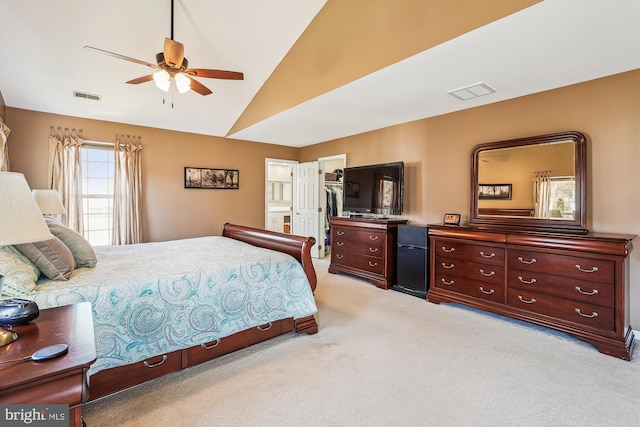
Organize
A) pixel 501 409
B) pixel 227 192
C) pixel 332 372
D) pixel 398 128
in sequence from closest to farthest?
pixel 501 409 → pixel 332 372 → pixel 398 128 → pixel 227 192

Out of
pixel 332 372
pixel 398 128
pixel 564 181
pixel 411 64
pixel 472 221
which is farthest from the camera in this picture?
pixel 398 128

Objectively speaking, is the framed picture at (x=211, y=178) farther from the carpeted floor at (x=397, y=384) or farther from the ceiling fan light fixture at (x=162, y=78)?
the carpeted floor at (x=397, y=384)

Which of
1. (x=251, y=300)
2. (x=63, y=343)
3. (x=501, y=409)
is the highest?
(x=63, y=343)

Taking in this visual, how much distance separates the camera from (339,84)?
3.26 meters

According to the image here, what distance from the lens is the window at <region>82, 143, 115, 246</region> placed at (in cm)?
475

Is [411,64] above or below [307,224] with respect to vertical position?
above

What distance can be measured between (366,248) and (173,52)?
3.49 metres

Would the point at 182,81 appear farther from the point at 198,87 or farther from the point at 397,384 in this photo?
the point at 397,384

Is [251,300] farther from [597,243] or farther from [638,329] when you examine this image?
[638,329]

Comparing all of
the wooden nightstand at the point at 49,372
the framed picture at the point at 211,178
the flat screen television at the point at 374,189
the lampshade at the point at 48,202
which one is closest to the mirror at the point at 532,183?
the flat screen television at the point at 374,189

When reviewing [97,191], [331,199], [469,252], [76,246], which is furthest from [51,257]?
[331,199]

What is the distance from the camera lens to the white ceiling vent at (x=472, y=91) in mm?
3186

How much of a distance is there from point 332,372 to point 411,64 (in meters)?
2.67

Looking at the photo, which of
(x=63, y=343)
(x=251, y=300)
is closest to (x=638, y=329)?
(x=251, y=300)
